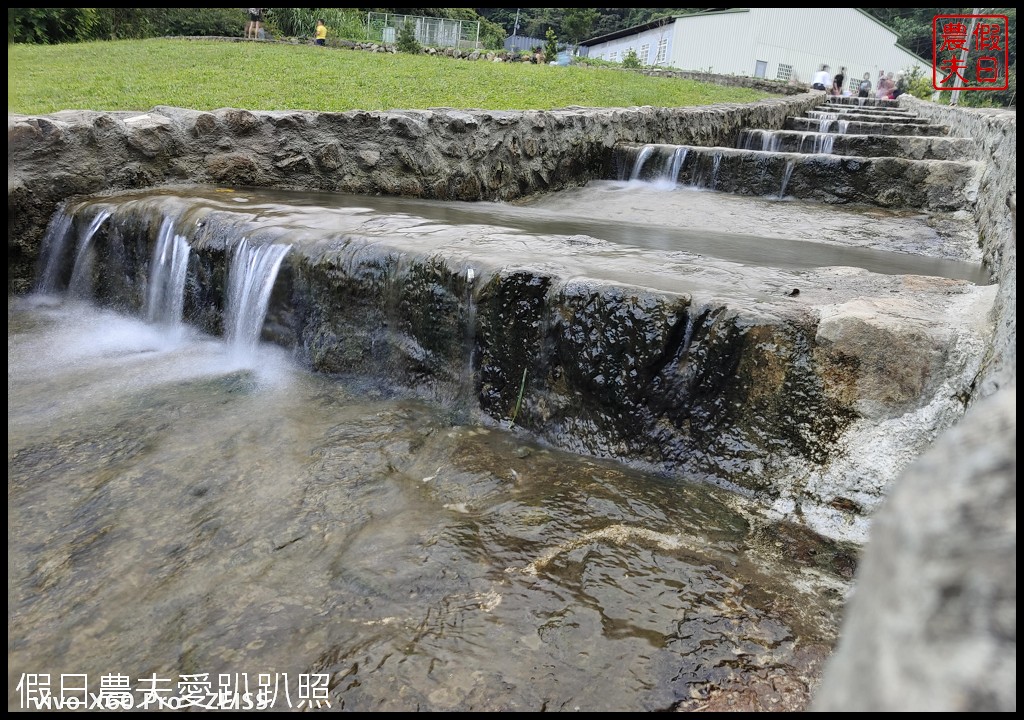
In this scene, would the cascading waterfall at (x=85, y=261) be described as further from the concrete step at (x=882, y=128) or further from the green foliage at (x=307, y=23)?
the green foliage at (x=307, y=23)

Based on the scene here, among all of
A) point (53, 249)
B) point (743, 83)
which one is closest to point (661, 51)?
point (743, 83)

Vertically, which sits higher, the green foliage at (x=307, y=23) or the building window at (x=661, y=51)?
the building window at (x=661, y=51)

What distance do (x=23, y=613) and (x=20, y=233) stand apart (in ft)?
13.3

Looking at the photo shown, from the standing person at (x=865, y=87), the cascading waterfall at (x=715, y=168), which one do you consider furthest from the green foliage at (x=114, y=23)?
the standing person at (x=865, y=87)

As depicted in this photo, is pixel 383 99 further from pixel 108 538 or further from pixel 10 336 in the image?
pixel 108 538

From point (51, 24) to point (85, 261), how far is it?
50.7 feet

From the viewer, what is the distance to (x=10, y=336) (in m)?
4.23

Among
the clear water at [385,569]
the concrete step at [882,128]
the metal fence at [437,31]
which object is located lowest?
the clear water at [385,569]

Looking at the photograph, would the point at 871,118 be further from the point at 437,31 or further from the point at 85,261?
the point at 437,31

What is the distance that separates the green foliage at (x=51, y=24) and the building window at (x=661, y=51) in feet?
81.4

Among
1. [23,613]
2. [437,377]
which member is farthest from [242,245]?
[23,613]

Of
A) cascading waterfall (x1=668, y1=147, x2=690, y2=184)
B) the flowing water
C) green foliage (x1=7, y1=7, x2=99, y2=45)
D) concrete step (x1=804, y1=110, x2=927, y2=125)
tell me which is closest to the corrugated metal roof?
concrete step (x1=804, y1=110, x2=927, y2=125)

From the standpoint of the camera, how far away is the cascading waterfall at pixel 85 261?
15.8 feet

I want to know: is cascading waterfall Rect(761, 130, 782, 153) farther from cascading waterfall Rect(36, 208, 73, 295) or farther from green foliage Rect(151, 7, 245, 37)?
green foliage Rect(151, 7, 245, 37)
